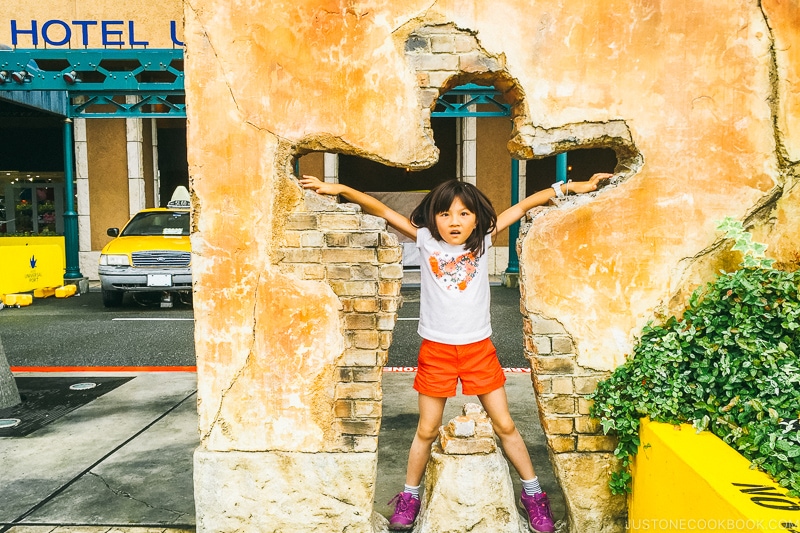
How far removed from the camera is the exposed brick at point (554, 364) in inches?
105

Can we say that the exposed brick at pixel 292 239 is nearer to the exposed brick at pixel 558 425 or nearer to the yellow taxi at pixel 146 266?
the exposed brick at pixel 558 425

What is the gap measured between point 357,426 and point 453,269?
86 cm

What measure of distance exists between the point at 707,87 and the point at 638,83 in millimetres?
305

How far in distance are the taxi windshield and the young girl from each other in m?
8.04

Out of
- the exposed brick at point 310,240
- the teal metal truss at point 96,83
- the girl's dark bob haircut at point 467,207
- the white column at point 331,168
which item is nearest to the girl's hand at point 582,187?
the girl's dark bob haircut at point 467,207

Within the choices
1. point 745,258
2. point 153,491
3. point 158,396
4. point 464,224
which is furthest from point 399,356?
point 745,258

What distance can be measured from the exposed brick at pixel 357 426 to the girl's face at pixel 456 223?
0.92 m

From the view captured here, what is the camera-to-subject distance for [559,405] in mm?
2674

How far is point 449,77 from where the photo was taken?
8.57 ft

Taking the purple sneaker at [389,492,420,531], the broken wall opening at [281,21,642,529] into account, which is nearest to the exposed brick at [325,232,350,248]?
the broken wall opening at [281,21,642,529]

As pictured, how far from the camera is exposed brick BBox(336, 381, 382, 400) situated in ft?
8.74

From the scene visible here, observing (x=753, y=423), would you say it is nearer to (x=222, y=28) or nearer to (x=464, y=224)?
(x=464, y=224)

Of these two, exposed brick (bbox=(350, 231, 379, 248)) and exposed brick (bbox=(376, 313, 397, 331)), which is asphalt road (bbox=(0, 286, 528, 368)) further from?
exposed brick (bbox=(350, 231, 379, 248))

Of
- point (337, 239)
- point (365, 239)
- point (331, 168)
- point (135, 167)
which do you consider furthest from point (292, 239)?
point (135, 167)
